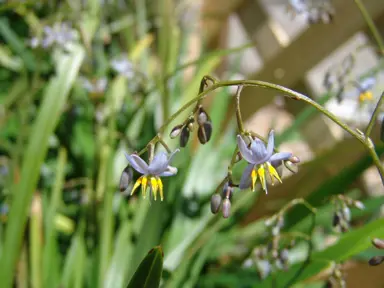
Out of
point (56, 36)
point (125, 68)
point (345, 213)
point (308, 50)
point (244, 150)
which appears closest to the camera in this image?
point (244, 150)

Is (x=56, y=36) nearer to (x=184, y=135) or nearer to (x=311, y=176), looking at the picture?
(x=184, y=135)

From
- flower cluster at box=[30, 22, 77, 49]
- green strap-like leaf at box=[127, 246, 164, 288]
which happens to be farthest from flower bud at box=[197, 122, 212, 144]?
flower cluster at box=[30, 22, 77, 49]

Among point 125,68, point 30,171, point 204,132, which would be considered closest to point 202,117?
point 204,132

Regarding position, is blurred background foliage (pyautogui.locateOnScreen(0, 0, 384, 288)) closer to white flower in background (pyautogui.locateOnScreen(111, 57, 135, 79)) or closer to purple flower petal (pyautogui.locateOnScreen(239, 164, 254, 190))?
white flower in background (pyautogui.locateOnScreen(111, 57, 135, 79))

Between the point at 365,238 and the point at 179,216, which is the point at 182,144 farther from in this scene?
the point at 179,216

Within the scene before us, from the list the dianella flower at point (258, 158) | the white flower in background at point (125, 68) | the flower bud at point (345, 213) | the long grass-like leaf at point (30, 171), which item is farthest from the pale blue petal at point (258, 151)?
the white flower in background at point (125, 68)

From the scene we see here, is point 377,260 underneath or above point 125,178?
underneath
